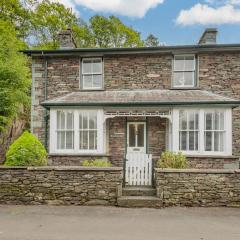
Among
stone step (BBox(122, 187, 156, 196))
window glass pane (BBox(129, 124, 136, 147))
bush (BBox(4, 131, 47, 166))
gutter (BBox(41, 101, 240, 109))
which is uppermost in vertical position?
gutter (BBox(41, 101, 240, 109))

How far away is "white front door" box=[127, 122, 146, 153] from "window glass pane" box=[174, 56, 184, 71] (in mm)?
3158

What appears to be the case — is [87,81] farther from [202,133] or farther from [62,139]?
[202,133]

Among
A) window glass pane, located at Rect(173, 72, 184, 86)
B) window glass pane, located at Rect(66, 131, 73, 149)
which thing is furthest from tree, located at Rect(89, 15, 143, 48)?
window glass pane, located at Rect(66, 131, 73, 149)

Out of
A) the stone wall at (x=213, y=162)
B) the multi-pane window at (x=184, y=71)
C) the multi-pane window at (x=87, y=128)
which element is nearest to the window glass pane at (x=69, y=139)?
the multi-pane window at (x=87, y=128)

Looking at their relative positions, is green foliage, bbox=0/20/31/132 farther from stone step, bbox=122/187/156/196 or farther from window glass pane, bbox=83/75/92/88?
stone step, bbox=122/187/156/196

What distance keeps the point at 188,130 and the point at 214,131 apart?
1089 mm

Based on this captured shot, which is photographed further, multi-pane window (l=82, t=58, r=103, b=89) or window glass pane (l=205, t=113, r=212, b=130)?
multi-pane window (l=82, t=58, r=103, b=89)

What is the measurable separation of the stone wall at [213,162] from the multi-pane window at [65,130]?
17.3ft

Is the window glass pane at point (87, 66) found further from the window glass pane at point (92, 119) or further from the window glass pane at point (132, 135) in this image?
the window glass pane at point (132, 135)

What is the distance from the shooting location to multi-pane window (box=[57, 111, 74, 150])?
1361 centimetres

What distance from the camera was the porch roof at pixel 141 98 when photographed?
12945 mm

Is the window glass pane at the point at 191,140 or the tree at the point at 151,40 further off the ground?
the tree at the point at 151,40

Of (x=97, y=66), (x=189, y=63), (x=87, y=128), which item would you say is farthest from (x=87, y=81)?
(x=189, y=63)

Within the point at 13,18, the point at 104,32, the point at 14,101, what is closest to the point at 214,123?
the point at 14,101
